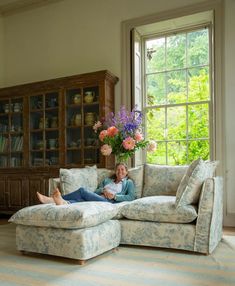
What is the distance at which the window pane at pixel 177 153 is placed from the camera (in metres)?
5.04

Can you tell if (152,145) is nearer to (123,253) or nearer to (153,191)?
(153,191)

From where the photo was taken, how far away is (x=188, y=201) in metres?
3.17

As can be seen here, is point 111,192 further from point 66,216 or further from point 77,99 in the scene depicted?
point 77,99

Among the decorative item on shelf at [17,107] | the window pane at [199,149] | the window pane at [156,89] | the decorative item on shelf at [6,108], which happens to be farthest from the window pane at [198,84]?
the decorative item on shelf at [6,108]

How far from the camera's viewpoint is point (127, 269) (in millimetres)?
2637

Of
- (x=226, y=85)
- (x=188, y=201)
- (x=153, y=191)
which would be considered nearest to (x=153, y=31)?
(x=226, y=85)

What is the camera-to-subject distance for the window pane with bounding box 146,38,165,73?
5.27m

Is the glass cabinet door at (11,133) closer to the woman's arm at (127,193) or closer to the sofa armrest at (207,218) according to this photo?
the woman's arm at (127,193)

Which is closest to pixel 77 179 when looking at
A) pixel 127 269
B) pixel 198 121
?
pixel 127 269

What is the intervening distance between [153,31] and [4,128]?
9.24ft

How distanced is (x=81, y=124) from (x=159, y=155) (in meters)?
1.25

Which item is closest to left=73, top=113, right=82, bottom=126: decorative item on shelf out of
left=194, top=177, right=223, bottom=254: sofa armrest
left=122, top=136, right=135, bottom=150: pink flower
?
left=122, top=136, right=135, bottom=150: pink flower

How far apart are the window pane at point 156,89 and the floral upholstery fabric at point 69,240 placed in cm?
255

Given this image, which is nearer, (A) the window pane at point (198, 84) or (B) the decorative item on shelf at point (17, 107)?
(A) the window pane at point (198, 84)
